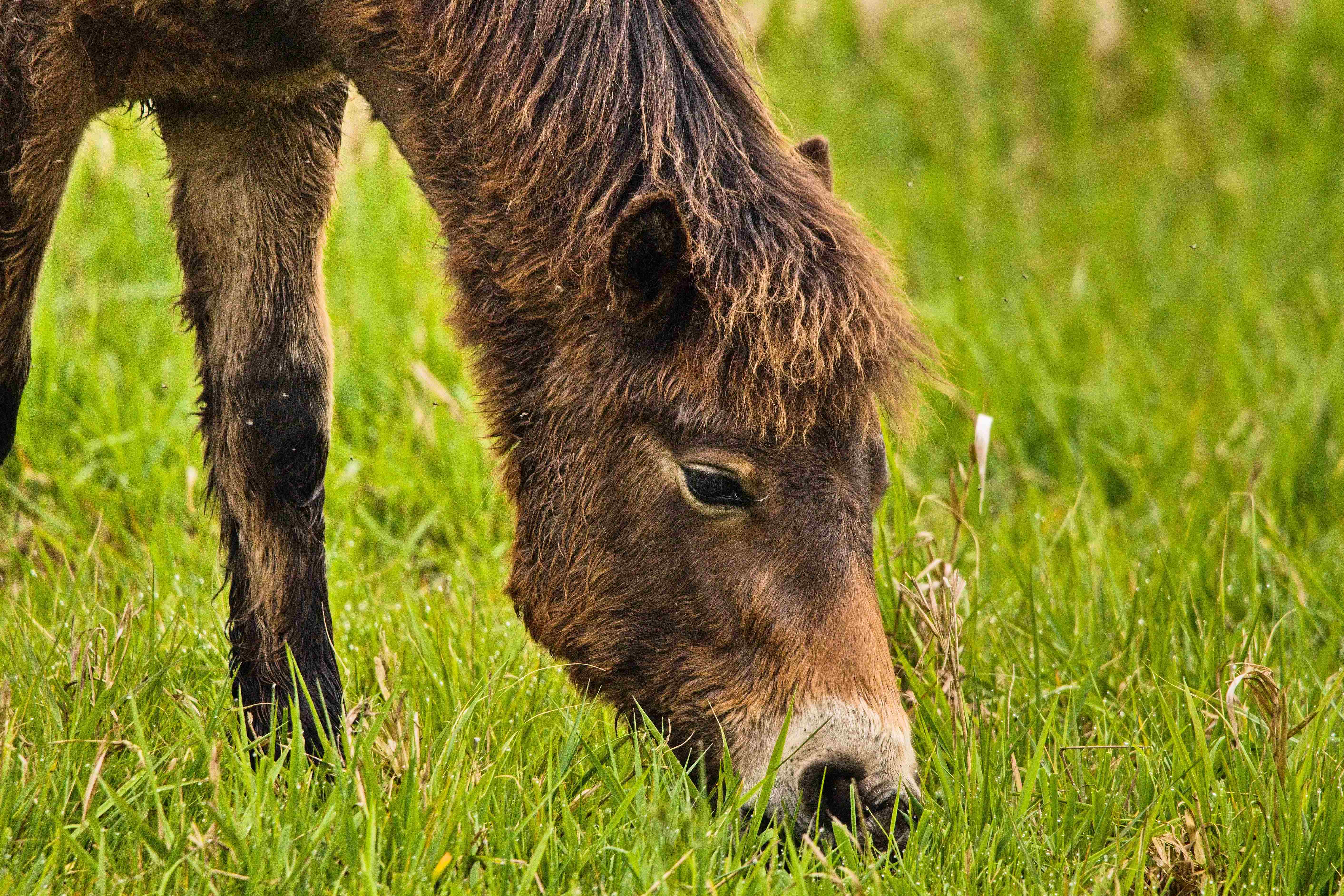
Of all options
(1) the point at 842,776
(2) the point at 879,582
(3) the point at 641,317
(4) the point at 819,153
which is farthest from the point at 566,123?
(2) the point at 879,582

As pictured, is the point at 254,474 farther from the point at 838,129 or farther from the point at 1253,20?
the point at 1253,20

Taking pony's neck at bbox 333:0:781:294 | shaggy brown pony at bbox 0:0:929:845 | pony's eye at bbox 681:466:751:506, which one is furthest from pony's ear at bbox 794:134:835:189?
pony's eye at bbox 681:466:751:506

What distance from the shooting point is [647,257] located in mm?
2471

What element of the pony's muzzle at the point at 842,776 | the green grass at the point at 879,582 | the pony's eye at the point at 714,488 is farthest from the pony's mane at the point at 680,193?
the pony's muzzle at the point at 842,776

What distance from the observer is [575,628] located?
2674 mm

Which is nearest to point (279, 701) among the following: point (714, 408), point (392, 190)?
point (714, 408)

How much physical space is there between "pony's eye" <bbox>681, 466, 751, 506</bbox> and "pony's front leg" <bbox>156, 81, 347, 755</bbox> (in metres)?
1.01

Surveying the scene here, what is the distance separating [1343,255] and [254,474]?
5.33m

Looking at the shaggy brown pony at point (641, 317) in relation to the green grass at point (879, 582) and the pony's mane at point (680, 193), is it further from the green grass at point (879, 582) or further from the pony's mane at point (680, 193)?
the green grass at point (879, 582)

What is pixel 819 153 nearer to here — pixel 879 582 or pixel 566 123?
pixel 566 123

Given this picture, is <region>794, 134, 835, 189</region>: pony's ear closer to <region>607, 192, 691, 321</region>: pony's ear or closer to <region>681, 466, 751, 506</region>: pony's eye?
<region>607, 192, 691, 321</region>: pony's ear

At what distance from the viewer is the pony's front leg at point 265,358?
120 inches

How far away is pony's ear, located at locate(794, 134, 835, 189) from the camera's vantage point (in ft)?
9.33

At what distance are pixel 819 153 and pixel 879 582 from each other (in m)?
1.09
